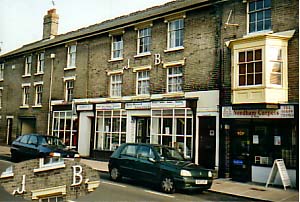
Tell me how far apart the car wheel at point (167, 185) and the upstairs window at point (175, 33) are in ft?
24.7

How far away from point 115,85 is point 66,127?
15.3ft

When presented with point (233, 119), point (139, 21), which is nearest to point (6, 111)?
point (139, 21)

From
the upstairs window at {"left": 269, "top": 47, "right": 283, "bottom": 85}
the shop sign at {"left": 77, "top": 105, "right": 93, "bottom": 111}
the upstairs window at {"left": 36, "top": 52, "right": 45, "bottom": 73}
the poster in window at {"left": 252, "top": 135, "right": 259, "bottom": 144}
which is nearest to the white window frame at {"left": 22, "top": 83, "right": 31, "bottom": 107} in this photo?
the upstairs window at {"left": 36, "top": 52, "right": 45, "bottom": 73}

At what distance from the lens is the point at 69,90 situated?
20609mm

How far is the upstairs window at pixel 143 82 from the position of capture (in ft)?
53.2

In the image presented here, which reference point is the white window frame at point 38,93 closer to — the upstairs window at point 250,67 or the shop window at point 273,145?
the upstairs window at point 250,67

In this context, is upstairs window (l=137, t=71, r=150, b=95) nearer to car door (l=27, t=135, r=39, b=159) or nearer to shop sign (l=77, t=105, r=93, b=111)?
shop sign (l=77, t=105, r=93, b=111)

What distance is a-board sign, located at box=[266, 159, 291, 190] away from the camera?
34.1ft

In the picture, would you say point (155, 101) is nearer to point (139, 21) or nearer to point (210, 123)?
point (210, 123)

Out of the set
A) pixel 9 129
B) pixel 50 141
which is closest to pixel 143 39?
pixel 50 141

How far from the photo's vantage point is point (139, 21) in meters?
16.5

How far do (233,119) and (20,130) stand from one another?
1683 cm

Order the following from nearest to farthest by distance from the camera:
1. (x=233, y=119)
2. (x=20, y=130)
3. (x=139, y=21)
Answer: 1. (x=233, y=119)
2. (x=139, y=21)
3. (x=20, y=130)

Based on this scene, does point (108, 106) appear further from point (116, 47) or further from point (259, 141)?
point (259, 141)
